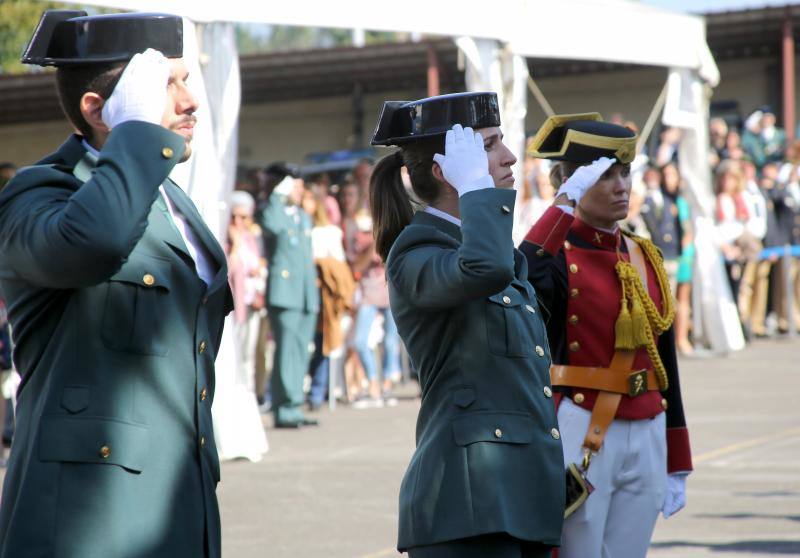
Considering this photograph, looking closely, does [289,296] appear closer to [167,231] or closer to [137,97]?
[167,231]

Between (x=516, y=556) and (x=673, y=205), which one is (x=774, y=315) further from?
(x=516, y=556)

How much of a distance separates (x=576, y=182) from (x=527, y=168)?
36.5 feet

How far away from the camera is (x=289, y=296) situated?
11922 mm

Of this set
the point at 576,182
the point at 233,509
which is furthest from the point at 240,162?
the point at 576,182

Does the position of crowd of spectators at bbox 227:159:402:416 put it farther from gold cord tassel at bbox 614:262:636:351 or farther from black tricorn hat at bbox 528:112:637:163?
gold cord tassel at bbox 614:262:636:351

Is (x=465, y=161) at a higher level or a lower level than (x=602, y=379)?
higher

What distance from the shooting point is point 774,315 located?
18.6 meters

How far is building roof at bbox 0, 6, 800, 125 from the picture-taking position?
76.8 feet

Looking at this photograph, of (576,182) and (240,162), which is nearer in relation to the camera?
(576,182)

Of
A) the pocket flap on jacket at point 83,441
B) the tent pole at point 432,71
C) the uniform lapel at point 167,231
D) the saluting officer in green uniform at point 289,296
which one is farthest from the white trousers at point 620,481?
the tent pole at point 432,71

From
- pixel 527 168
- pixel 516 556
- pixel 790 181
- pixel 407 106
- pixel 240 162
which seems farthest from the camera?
pixel 240 162

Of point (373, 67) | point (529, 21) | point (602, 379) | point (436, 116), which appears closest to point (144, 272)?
point (436, 116)

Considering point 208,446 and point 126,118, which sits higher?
point 126,118

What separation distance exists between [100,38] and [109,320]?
0.58 metres
